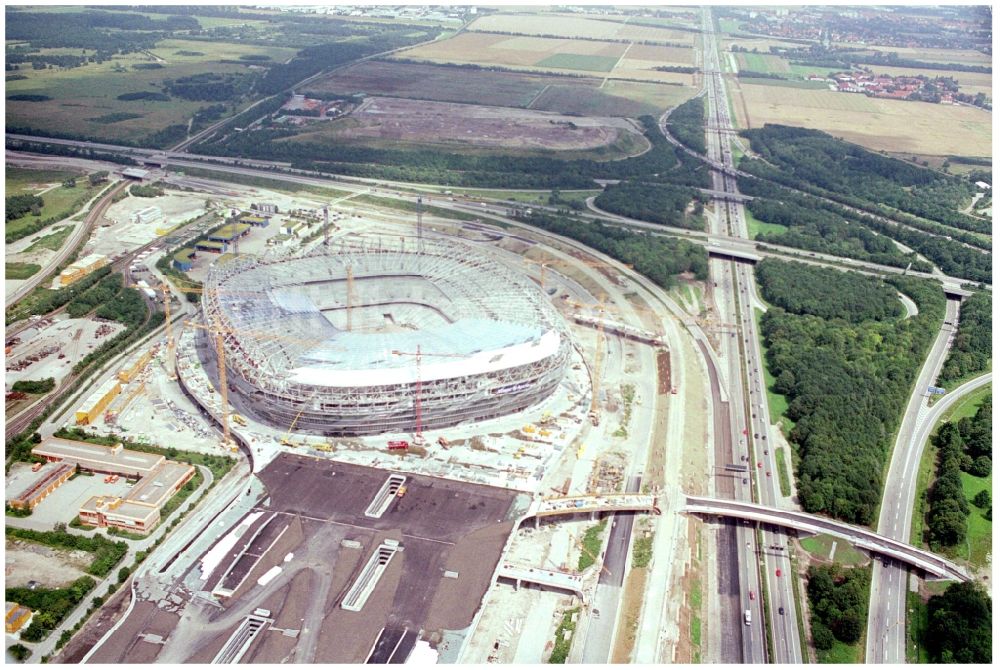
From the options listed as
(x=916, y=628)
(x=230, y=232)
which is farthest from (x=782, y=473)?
(x=230, y=232)

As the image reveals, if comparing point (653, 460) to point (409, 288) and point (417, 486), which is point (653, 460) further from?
point (409, 288)

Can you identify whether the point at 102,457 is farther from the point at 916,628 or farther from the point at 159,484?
the point at 916,628

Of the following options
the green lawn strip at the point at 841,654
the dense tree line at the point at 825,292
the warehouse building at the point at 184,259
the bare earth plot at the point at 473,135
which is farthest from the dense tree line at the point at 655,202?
the green lawn strip at the point at 841,654

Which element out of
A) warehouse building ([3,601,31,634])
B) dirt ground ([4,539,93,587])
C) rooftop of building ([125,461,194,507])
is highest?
rooftop of building ([125,461,194,507])

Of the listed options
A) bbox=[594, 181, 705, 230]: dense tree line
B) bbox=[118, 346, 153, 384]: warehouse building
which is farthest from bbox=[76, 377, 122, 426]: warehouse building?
bbox=[594, 181, 705, 230]: dense tree line

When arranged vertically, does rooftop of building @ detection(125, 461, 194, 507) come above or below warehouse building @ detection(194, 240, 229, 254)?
below

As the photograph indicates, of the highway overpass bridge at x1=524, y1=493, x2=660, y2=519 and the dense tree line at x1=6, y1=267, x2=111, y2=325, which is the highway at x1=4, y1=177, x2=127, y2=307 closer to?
the dense tree line at x1=6, y1=267, x2=111, y2=325


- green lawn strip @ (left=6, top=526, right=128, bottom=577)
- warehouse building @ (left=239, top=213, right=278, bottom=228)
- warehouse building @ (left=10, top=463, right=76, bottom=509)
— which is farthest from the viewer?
warehouse building @ (left=239, top=213, right=278, bottom=228)
